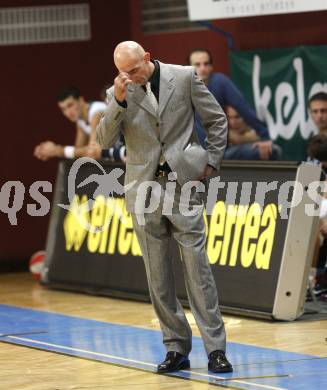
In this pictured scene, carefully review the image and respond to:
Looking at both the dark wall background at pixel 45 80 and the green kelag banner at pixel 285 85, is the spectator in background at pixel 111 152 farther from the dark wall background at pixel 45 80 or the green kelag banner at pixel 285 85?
the dark wall background at pixel 45 80

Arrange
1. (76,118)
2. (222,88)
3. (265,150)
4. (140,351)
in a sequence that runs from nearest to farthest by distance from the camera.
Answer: (140,351) < (265,150) < (222,88) < (76,118)

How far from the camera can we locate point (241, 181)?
9492 millimetres

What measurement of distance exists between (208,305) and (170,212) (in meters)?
0.63

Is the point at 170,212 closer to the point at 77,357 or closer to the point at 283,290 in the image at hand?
the point at 77,357

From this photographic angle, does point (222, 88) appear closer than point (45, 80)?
Yes

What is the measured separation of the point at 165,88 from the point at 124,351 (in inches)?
82.0

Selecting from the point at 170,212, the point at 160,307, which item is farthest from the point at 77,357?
the point at 170,212

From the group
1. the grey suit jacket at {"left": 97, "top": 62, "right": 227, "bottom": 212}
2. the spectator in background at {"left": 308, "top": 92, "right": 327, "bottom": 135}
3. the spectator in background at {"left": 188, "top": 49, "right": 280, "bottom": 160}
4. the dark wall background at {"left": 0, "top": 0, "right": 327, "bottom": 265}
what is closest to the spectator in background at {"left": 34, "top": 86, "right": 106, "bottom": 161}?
the spectator in background at {"left": 188, "top": 49, "right": 280, "bottom": 160}

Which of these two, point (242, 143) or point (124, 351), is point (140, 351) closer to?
point (124, 351)

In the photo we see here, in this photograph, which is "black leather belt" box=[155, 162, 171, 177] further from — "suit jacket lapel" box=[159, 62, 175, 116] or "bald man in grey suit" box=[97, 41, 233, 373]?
"suit jacket lapel" box=[159, 62, 175, 116]

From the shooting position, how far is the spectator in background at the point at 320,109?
10.5m

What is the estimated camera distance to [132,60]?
21.6 ft

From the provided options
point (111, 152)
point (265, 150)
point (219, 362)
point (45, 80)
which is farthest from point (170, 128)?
point (45, 80)

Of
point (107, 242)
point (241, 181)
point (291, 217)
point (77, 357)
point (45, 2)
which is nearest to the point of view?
point (77, 357)
